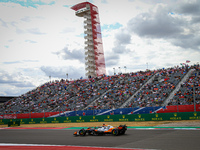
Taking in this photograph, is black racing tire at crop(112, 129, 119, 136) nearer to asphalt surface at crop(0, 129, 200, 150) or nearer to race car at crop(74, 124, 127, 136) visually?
race car at crop(74, 124, 127, 136)

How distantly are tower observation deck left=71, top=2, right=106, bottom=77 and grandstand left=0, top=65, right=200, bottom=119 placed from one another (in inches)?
562

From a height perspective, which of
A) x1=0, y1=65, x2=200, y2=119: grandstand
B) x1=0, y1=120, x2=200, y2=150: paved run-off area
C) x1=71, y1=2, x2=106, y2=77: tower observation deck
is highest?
x1=71, y1=2, x2=106, y2=77: tower observation deck

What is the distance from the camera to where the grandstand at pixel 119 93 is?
37.5 metres

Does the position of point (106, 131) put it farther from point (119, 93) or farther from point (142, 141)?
point (119, 93)

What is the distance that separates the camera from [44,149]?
14609mm

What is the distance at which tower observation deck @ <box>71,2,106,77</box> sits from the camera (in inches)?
2842

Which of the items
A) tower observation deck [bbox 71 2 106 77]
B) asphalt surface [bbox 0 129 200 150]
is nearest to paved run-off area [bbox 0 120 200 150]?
asphalt surface [bbox 0 129 200 150]

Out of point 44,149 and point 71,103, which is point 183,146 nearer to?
point 44,149

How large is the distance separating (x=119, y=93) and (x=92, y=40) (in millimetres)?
32579

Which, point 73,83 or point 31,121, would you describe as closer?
point 31,121

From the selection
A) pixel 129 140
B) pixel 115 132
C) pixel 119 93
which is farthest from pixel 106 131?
pixel 119 93

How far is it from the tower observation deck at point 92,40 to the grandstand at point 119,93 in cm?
1428

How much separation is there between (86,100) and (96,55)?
93.5 ft

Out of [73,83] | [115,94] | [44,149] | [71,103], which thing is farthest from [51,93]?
[44,149]
